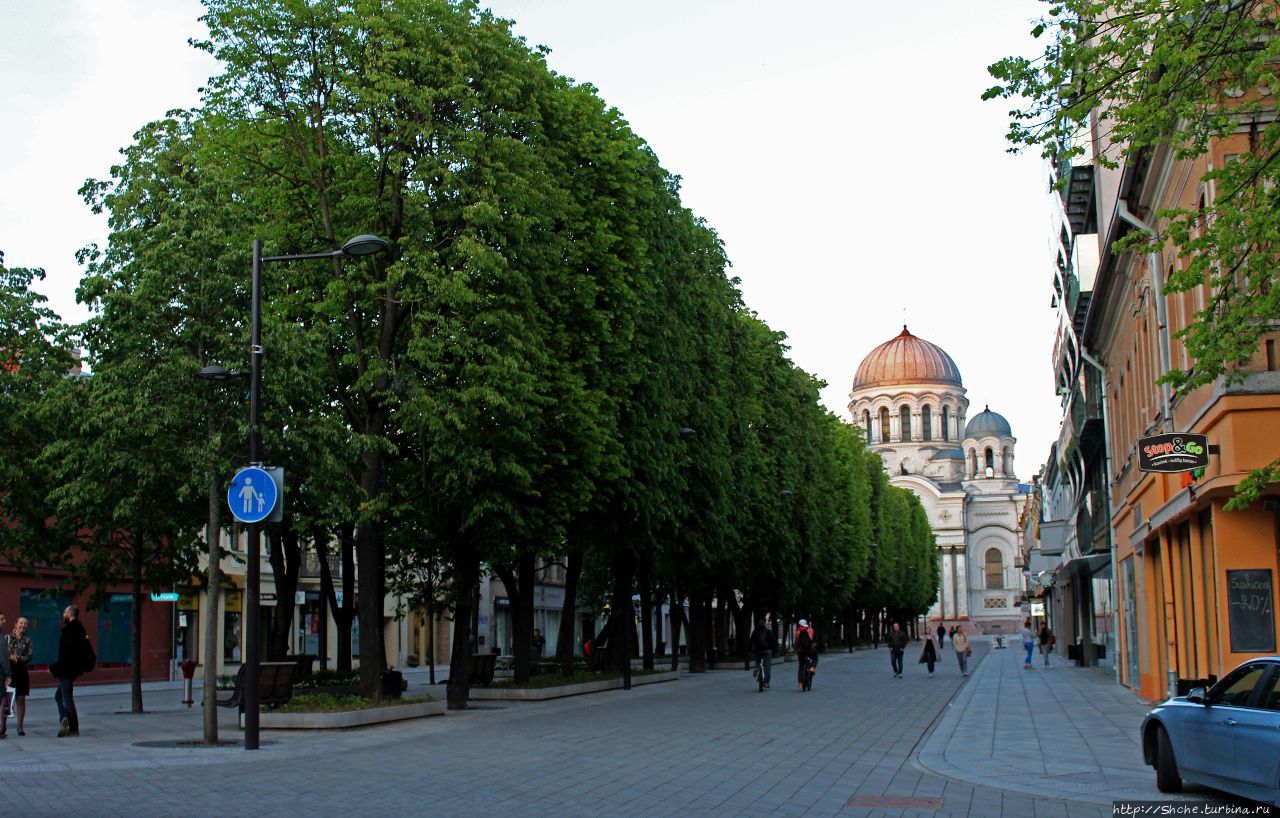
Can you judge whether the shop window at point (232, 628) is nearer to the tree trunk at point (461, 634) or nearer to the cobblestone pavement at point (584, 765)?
the cobblestone pavement at point (584, 765)

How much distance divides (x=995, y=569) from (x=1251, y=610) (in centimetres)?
13972

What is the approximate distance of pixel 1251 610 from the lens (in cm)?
1784

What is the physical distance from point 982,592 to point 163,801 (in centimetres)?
14694

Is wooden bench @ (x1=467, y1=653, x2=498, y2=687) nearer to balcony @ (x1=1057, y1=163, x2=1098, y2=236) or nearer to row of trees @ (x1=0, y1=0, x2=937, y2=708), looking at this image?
row of trees @ (x1=0, y1=0, x2=937, y2=708)

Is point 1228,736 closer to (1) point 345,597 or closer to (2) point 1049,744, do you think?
(2) point 1049,744

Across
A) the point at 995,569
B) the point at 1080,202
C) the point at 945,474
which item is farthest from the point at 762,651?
the point at 995,569

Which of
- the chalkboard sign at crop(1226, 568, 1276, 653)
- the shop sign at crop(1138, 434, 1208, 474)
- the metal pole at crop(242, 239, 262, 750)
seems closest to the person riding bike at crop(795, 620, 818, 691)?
the chalkboard sign at crop(1226, 568, 1276, 653)

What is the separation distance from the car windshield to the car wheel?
950mm

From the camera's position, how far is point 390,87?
21.3 m

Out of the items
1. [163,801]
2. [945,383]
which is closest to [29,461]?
[163,801]

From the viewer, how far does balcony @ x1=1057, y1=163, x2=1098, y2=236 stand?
32500 millimetres

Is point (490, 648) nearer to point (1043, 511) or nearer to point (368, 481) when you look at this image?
point (368, 481)

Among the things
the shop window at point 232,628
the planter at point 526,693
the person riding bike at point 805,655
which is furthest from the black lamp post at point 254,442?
the shop window at point 232,628

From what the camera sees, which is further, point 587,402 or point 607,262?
point 607,262
